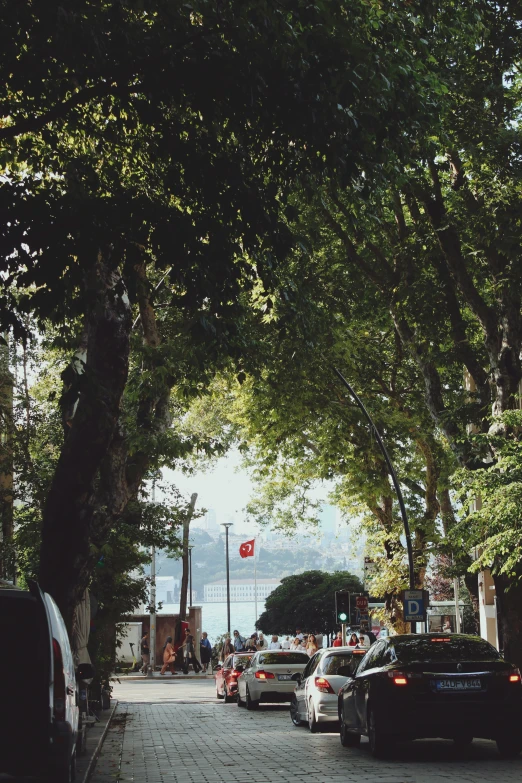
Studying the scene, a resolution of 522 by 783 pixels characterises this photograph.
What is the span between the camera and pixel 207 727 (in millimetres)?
20078

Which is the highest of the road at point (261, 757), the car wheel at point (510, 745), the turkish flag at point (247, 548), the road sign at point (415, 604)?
the turkish flag at point (247, 548)

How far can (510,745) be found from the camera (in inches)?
506

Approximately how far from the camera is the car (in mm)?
17906

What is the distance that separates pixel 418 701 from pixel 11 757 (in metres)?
6.04

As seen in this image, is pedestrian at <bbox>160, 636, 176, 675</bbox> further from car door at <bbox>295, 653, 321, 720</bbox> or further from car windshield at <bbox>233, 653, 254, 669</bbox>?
car door at <bbox>295, 653, 321, 720</bbox>

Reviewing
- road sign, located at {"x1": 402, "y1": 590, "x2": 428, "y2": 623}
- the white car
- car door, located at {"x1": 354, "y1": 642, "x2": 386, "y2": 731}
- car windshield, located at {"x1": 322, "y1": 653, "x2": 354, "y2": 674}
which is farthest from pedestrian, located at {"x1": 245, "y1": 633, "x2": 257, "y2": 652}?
car door, located at {"x1": 354, "y1": 642, "x2": 386, "y2": 731}

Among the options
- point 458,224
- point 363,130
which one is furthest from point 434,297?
point 363,130

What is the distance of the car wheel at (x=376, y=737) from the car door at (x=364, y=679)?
0.78 ft

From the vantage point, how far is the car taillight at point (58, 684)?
7.93m

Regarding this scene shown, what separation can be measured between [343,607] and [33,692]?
87.1ft

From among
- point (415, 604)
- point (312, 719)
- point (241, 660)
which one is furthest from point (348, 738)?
point (241, 660)

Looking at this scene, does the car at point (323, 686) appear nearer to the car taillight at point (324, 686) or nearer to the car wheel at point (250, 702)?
the car taillight at point (324, 686)

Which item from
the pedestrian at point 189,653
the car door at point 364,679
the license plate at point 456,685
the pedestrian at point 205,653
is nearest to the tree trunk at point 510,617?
the car door at point 364,679

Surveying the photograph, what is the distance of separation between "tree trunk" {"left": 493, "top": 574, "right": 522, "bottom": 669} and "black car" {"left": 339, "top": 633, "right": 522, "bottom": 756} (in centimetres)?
567
